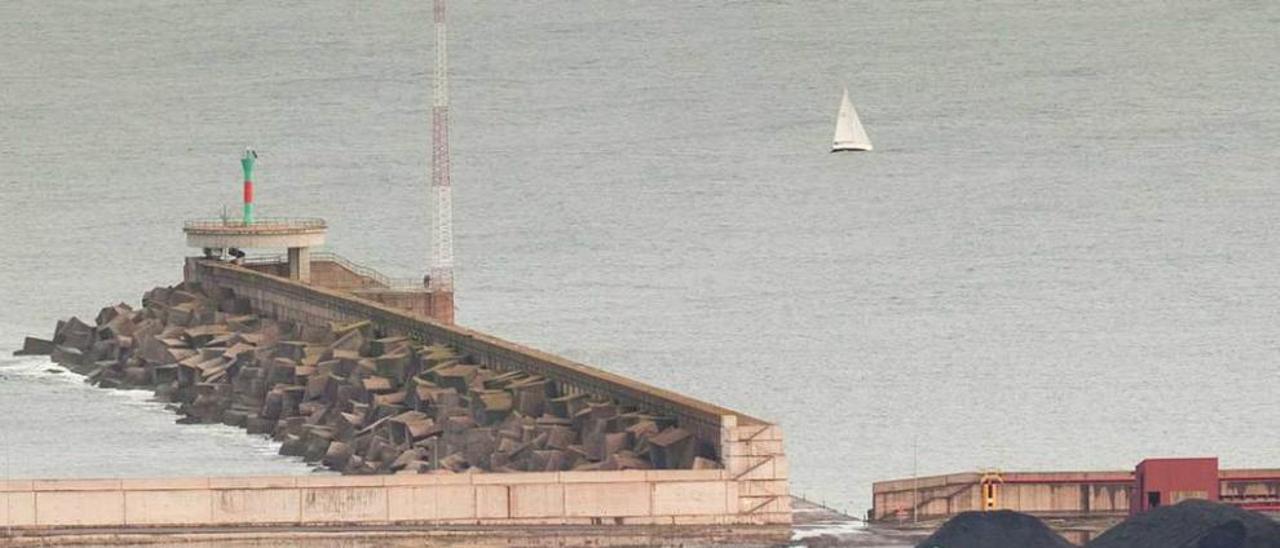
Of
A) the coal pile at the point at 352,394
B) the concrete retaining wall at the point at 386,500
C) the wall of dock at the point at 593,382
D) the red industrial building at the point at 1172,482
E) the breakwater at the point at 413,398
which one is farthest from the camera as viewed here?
the coal pile at the point at 352,394

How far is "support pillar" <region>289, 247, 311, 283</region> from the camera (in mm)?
84812

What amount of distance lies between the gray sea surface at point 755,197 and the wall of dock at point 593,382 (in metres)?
3.92

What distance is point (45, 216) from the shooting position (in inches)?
5187

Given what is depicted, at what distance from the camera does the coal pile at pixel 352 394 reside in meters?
55.7

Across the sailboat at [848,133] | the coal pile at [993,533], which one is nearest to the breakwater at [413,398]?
the coal pile at [993,533]

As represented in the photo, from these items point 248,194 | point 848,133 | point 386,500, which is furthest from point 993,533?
point 848,133

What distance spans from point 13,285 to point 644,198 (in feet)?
74.8

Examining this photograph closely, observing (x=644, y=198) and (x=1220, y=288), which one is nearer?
(x=1220, y=288)

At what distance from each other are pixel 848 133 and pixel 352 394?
64980mm

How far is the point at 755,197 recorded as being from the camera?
12862cm

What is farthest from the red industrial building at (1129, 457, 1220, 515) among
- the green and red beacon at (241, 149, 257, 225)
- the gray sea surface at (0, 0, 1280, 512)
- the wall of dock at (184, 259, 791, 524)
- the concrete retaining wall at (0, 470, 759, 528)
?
the green and red beacon at (241, 149, 257, 225)

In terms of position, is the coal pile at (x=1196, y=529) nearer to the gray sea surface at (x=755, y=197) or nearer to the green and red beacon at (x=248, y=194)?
the gray sea surface at (x=755, y=197)

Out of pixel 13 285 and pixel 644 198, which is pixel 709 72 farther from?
pixel 13 285

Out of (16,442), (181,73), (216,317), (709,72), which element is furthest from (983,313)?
(181,73)
